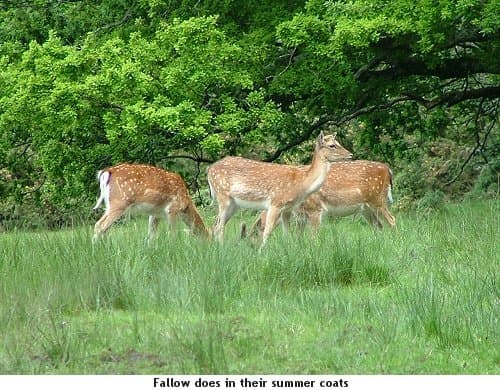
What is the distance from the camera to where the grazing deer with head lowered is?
41.4 feet

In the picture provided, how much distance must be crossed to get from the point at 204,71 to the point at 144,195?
1557mm

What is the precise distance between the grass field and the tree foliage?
3.00 meters

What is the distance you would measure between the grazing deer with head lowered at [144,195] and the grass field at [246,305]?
2355 mm

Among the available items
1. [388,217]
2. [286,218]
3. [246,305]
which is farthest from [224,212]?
[246,305]

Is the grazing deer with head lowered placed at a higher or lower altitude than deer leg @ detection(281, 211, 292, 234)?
higher

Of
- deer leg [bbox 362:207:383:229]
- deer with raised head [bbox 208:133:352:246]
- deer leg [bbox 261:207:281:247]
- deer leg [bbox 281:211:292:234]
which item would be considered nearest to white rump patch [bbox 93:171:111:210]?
deer with raised head [bbox 208:133:352:246]

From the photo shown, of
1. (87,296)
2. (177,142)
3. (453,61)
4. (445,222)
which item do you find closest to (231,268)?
(87,296)

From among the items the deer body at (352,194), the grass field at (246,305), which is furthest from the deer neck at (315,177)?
the grass field at (246,305)

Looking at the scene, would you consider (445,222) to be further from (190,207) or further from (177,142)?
(177,142)

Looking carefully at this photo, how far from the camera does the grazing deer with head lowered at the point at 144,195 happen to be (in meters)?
12.6

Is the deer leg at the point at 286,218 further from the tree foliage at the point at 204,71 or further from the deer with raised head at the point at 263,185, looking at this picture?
the tree foliage at the point at 204,71

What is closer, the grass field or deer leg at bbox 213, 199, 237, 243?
the grass field

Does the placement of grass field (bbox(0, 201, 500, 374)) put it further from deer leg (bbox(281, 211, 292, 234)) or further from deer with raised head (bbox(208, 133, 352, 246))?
deer leg (bbox(281, 211, 292, 234))

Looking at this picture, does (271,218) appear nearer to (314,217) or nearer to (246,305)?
(314,217)
